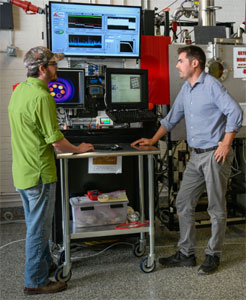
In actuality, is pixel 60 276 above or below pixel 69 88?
below

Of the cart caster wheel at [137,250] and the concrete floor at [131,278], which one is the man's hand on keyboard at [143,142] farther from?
the concrete floor at [131,278]

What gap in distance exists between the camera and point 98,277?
100 inches

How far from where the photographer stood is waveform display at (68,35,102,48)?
2969mm

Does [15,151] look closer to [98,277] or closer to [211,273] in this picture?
[98,277]

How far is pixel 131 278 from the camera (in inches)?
99.3

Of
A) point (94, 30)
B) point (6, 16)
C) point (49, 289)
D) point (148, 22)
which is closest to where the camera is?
point (49, 289)

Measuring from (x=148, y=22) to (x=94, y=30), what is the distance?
51cm

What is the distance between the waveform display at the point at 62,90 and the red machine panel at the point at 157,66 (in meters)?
0.73

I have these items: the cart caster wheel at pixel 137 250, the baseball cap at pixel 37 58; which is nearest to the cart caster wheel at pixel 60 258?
the cart caster wheel at pixel 137 250

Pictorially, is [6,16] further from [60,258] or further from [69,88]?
[60,258]

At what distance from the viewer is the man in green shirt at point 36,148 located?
2111 mm

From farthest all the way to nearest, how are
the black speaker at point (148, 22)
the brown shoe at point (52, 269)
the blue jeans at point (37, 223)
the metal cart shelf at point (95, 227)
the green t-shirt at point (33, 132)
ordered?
the black speaker at point (148, 22) → the brown shoe at point (52, 269) → the metal cart shelf at point (95, 227) → the blue jeans at point (37, 223) → the green t-shirt at point (33, 132)

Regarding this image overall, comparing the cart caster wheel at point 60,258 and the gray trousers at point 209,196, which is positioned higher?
the gray trousers at point 209,196

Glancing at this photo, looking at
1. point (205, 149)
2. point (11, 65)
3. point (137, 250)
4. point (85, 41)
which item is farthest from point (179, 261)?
point (11, 65)
